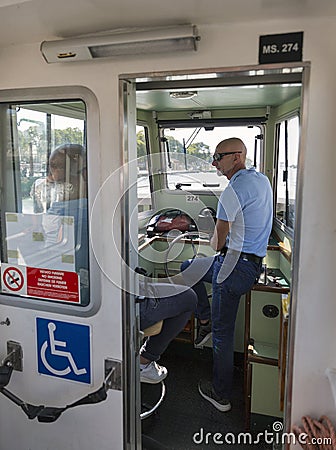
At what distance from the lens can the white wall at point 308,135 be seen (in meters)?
1.35

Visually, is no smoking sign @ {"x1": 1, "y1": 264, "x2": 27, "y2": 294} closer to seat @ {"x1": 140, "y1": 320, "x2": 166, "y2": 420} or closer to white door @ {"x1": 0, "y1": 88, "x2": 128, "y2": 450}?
white door @ {"x1": 0, "y1": 88, "x2": 128, "y2": 450}

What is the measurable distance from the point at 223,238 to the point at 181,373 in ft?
3.97

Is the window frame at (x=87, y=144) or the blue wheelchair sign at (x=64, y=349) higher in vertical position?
the window frame at (x=87, y=144)

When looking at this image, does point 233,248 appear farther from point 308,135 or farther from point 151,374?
point 308,135

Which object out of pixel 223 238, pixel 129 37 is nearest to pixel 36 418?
pixel 223 238

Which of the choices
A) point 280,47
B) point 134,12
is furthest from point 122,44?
point 280,47

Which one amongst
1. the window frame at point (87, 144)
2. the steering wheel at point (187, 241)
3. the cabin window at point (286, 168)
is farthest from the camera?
the cabin window at point (286, 168)

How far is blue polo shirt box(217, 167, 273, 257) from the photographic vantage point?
258cm

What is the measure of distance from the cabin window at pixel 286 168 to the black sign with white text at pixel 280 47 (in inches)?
69.4

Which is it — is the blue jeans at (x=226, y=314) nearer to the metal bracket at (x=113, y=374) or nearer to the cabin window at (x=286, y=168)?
the cabin window at (x=286, y=168)

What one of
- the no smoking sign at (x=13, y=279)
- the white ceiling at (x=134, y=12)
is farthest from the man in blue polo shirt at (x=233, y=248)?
the white ceiling at (x=134, y=12)

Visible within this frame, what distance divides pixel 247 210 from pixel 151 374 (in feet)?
4.24

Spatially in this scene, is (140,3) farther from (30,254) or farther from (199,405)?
(199,405)

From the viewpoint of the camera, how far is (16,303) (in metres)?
1.92
